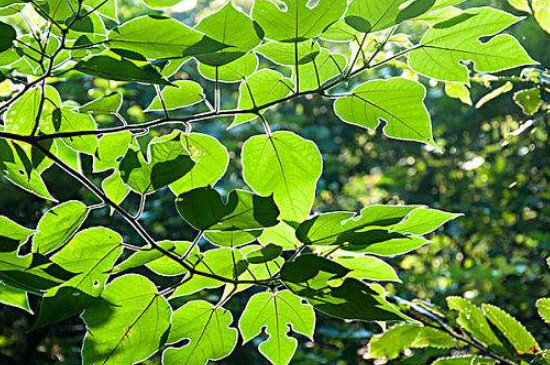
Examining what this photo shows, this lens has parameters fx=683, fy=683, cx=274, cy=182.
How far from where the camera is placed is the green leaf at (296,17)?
0.55 m

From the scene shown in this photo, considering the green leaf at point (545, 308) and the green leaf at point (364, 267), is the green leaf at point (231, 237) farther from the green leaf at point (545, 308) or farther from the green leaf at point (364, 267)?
the green leaf at point (545, 308)

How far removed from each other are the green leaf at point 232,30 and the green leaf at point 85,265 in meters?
0.20

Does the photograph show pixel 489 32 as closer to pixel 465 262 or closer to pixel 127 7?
pixel 465 262

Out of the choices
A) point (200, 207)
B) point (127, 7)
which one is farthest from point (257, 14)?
point (127, 7)

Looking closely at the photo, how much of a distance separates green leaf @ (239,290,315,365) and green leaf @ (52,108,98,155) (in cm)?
22

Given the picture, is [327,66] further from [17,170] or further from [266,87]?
[17,170]

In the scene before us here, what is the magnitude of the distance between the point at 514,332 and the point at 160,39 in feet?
1.97

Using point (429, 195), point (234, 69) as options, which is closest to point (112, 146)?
point (234, 69)

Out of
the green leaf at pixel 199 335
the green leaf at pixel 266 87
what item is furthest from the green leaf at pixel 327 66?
the green leaf at pixel 199 335

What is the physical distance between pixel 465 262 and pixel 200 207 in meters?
3.25

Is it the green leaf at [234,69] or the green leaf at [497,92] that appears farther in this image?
the green leaf at [497,92]

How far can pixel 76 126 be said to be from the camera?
0.70m

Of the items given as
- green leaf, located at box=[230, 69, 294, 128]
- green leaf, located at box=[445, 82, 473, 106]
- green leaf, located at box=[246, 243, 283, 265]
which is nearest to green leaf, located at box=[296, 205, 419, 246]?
green leaf, located at box=[246, 243, 283, 265]

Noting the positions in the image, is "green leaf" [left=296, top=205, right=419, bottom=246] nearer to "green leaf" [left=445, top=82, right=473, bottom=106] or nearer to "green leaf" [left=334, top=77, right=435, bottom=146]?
"green leaf" [left=334, top=77, right=435, bottom=146]
